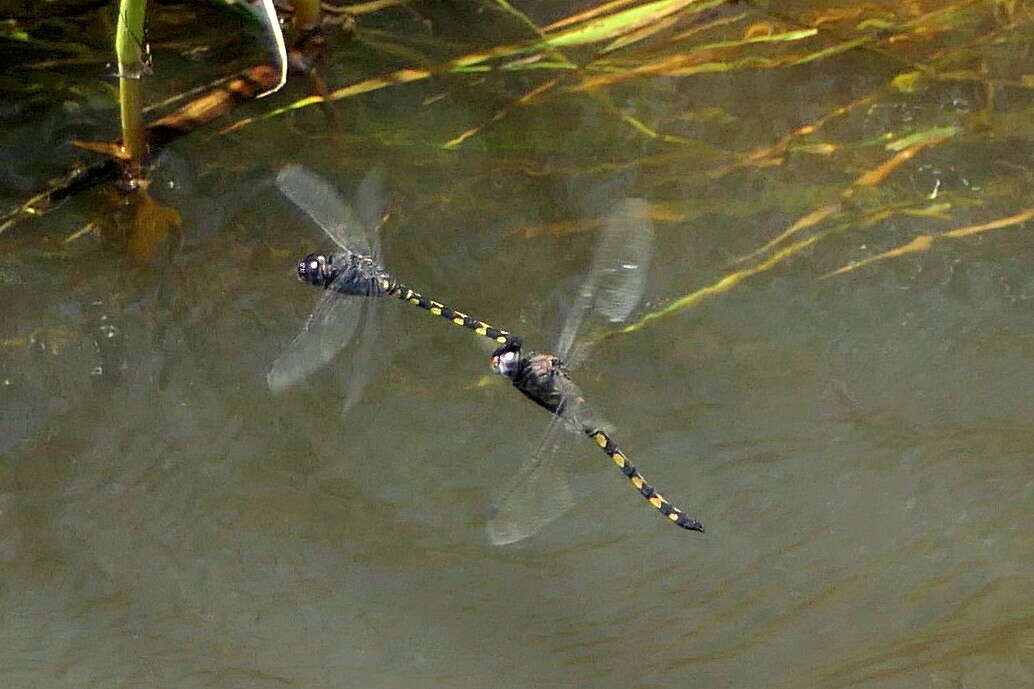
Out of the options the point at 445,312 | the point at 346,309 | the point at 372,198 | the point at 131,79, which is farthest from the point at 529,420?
the point at 131,79

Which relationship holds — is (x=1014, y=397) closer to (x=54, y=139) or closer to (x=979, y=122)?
(x=979, y=122)

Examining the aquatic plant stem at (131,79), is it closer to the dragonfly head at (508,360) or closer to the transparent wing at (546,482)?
the dragonfly head at (508,360)

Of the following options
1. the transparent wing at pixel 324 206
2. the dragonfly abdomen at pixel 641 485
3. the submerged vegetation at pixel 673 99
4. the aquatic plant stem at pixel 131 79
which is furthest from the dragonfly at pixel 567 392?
the aquatic plant stem at pixel 131 79

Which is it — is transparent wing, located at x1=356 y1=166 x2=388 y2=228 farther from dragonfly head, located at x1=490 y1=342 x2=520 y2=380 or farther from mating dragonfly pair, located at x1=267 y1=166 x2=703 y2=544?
dragonfly head, located at x1=490 y1=342 x2=520 y2=380

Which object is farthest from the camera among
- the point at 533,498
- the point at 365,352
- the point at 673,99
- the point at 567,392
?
the point at 673,99

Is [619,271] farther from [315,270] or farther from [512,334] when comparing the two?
[315,270]

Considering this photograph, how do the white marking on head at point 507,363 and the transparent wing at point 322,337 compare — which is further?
the transparent wing at point 322,337

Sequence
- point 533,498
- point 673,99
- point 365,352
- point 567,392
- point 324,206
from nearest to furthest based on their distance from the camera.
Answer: point 533,498 → point 567,392 → point 365,352 → point 324,206 → point 673,99

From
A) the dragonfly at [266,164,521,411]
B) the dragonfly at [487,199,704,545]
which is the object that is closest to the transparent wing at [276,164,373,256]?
the dragonfly at [266,164,521,411]
